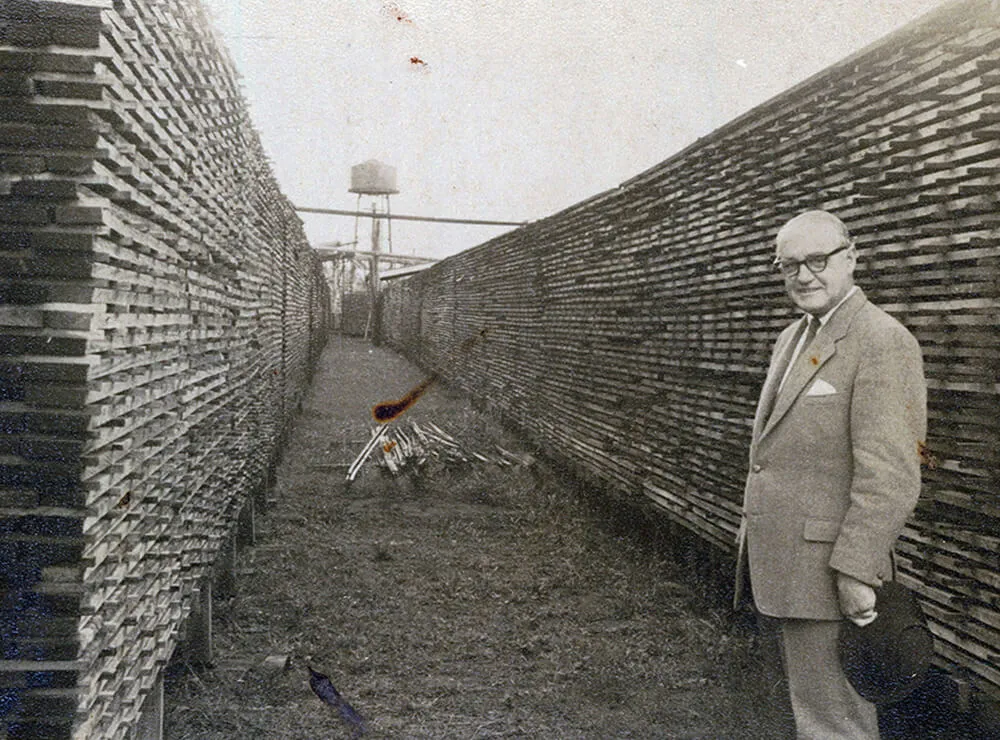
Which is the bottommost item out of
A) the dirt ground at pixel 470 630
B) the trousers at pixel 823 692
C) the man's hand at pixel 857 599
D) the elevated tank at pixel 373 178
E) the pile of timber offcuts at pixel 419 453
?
the dirt ground at pixel 470 630

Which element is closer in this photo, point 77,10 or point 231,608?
point 77,10

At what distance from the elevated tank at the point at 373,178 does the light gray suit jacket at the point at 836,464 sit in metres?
36.6

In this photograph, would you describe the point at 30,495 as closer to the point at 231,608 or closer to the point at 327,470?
the point at 231,608

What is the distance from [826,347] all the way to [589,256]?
6.21 metres

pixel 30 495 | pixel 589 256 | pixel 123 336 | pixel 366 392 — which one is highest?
pixel 589 256

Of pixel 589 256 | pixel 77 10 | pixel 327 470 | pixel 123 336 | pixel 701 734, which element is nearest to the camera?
pixel 77 10

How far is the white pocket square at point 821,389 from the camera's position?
2672 millimetres

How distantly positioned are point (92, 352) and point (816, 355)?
2142 mm

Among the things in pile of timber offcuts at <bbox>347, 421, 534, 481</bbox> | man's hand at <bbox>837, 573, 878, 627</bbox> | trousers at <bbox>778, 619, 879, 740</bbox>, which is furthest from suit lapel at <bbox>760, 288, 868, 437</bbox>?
pile of timber offcuts at <bbox>347, 421, 534, 481</bbox>

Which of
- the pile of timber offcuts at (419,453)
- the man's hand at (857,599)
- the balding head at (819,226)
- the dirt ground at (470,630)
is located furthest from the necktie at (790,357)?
the pile of timber offcuts at (419,453)

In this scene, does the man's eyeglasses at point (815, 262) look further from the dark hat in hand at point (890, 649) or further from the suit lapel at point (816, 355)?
the dark hat in hand at point (890, 649)

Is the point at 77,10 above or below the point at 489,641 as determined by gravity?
above

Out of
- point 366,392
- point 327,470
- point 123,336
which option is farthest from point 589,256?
point 366,392

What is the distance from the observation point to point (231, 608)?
5.27 metres
